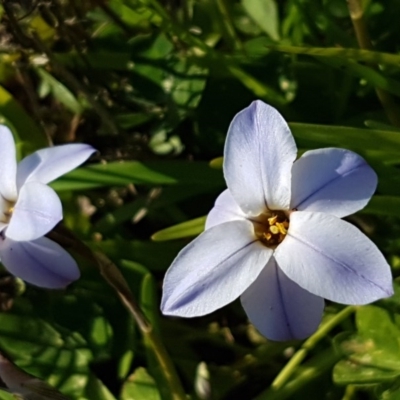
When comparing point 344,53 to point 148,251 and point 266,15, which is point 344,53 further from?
point 148,251

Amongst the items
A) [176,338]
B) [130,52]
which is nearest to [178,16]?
[130,52]

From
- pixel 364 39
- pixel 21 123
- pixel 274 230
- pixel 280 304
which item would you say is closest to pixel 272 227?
pixel 274 230

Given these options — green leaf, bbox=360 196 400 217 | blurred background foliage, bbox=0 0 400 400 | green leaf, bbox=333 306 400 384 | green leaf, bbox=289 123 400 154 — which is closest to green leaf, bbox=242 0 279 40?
blurred background foliage, bbox=0 0 400 400

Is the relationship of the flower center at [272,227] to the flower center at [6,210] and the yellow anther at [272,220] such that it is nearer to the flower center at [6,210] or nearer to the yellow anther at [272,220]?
the yellow anther at [272,220]

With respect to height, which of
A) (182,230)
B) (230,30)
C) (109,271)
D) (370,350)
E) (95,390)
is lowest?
(95,390)

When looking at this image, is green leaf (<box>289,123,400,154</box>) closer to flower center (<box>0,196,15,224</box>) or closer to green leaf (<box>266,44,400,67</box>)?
green leaf (<box>266,44,400,67</box>)

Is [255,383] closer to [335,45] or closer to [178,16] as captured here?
[335,45]
